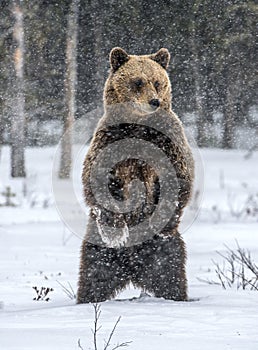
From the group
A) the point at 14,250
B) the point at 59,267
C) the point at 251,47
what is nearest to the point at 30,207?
the point at 14,250

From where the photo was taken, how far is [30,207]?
16266mm

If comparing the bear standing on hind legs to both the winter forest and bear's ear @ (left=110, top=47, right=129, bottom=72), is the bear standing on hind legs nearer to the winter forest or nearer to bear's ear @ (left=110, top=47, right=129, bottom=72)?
bear's ear @ (left=110, top=47, right=129, bottom=72)

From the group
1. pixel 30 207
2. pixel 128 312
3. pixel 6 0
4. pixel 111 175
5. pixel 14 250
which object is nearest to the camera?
pixel 128 312

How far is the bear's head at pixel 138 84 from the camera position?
5637 millimetres

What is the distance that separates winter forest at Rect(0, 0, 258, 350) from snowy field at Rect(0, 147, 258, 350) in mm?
56

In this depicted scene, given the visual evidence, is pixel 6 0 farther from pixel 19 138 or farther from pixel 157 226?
pixel 157 226

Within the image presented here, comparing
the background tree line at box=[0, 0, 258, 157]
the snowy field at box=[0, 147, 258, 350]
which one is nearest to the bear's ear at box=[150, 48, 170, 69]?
the snowy field at box=[0, 147, 258, 350]

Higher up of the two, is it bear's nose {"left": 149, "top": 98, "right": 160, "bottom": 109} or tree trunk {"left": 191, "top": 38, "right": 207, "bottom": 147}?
bear's nose {"left": 149, "top": 98, "right": 160, "bottom": 109}

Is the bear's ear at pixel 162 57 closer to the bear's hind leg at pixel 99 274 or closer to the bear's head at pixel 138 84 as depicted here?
the bear's head at pixel 138 84

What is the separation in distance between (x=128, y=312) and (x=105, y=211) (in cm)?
84

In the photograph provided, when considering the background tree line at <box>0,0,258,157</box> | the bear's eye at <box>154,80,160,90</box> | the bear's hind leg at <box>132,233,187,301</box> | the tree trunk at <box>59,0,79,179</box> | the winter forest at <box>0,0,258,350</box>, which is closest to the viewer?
the bear's hind leg at <box>132,233,187,301</box>

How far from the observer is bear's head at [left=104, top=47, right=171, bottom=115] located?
5.64 meters

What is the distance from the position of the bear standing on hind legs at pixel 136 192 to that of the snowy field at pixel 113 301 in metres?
0.22

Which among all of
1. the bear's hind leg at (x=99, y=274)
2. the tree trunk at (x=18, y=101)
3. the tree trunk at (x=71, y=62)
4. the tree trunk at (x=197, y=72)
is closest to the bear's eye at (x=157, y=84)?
the bear's hind leg at (x=99, y=274)
